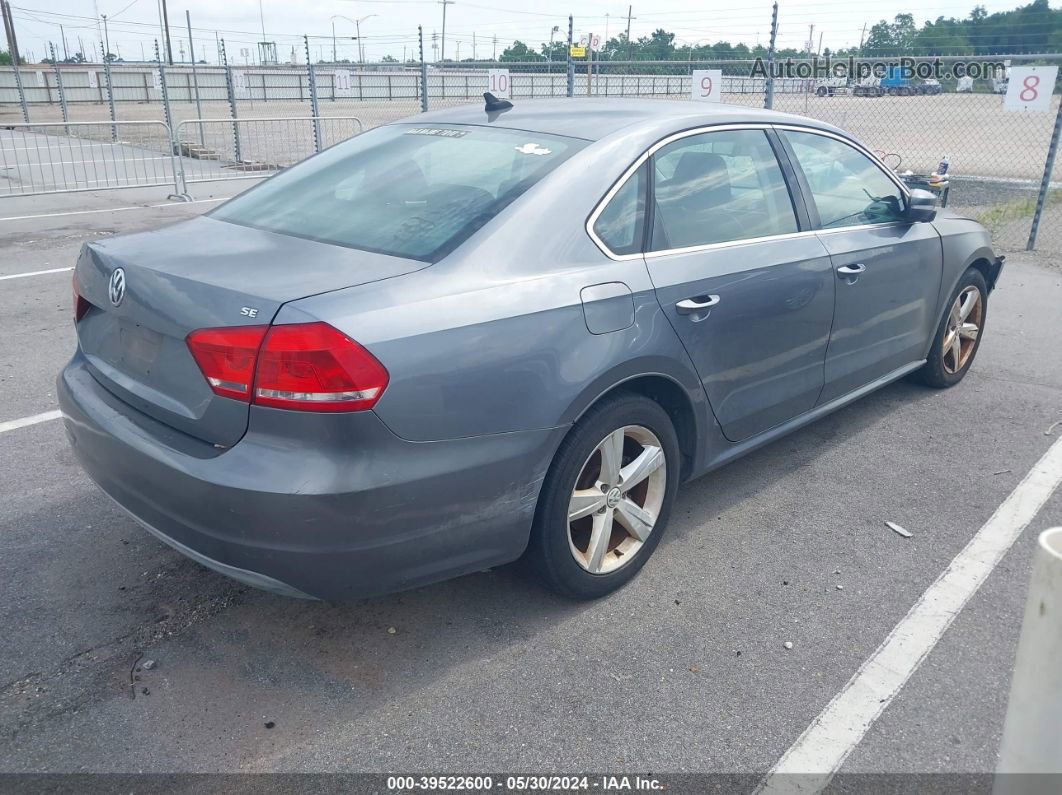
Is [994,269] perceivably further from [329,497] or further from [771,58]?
[771,58]

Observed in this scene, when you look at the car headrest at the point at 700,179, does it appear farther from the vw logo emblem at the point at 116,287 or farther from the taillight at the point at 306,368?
the vw logo emblem at the point at 116,287

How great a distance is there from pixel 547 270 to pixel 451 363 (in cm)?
52

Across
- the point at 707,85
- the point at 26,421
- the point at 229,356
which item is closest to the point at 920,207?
the point at 229,356

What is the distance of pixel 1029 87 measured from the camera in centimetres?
950

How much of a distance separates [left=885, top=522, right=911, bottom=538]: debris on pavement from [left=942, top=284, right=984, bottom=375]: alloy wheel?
1.86 meters

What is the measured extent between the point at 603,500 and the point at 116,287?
1.75 metres

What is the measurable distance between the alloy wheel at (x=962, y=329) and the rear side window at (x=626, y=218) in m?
2.82

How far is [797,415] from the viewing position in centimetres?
409

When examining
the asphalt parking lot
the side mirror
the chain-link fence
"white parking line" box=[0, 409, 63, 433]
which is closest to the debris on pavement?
the asphalt parking lot

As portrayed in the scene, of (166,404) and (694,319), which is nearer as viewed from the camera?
(166,404)

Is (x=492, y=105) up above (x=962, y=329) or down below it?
above

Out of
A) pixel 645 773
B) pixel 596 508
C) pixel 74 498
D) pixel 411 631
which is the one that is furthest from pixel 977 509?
pixel 74 498

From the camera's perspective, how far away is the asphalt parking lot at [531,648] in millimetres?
2508

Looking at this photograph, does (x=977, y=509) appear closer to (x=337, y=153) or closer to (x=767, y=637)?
(x=767, y=637)
